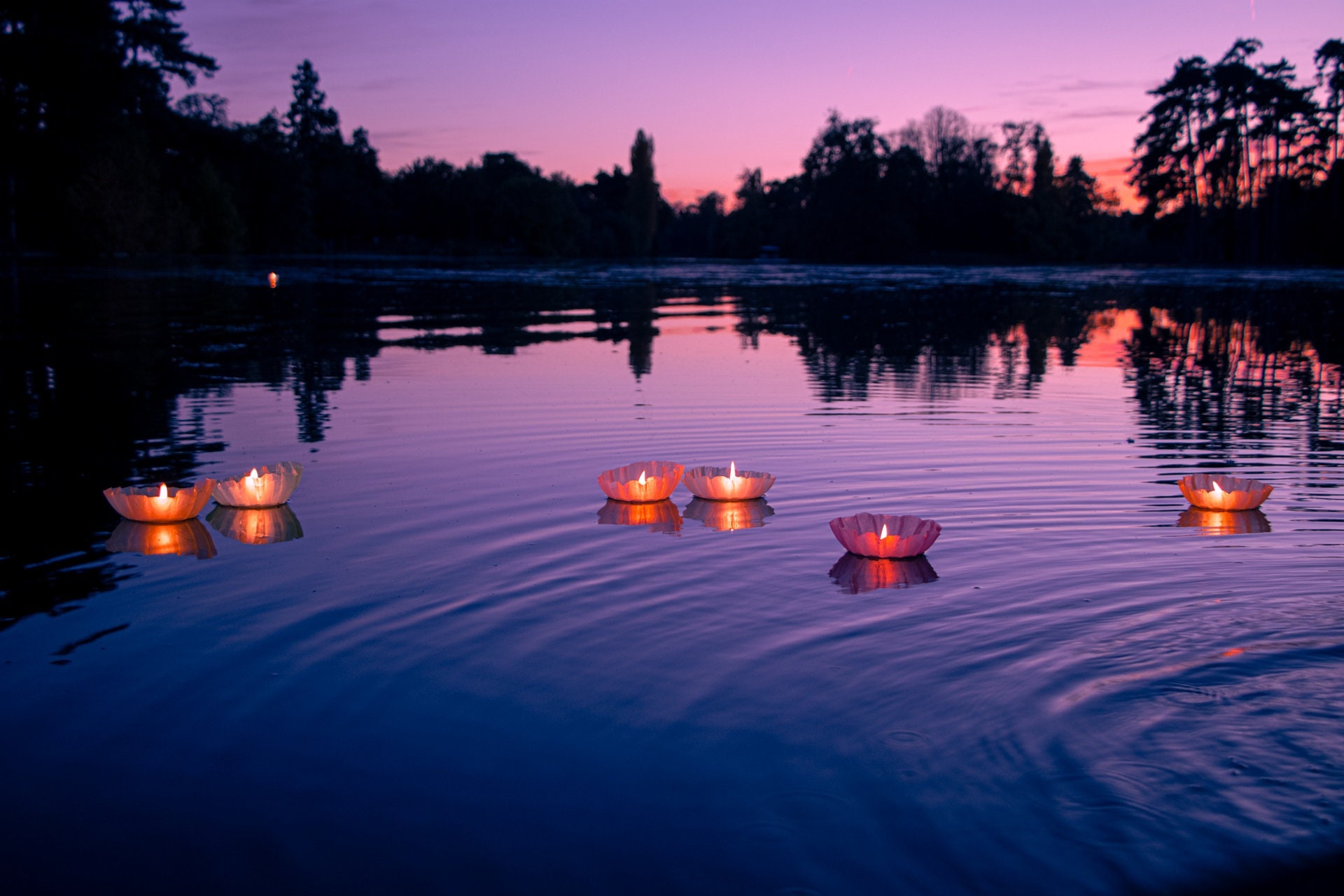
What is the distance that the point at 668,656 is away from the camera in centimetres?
441

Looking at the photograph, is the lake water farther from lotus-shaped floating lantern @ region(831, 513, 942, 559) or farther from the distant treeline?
the distant treeline

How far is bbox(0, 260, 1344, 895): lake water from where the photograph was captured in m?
3.07

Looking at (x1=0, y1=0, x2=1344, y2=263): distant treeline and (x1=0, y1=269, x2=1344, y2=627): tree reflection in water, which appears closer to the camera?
(x1=0, y1=269, x2=1344, y2=627): tree reflection in water

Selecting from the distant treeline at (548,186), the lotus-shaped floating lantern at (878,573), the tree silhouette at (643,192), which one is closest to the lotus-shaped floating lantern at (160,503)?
the lotus-shaped floating lantern at (878,573)

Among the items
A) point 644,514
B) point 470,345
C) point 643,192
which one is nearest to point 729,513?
point 644,514

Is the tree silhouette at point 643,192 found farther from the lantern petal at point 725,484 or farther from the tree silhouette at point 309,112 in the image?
the lantern petal at point 725,484

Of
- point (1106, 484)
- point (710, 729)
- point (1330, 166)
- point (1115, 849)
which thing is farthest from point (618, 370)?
point (1330, 166)

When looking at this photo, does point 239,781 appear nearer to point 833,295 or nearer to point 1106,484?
point 1106,484

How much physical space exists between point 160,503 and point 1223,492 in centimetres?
606

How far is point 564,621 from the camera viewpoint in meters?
4.83

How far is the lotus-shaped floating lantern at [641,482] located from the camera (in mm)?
6828

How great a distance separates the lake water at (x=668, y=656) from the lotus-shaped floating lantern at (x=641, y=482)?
0.12 meters

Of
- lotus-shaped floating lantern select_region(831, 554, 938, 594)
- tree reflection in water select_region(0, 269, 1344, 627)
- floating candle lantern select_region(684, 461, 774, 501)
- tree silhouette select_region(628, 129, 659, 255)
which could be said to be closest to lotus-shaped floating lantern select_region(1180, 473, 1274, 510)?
tree reflection in water select_region(0, 269, 1344, 627)

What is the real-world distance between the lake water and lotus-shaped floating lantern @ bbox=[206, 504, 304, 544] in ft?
0.16
